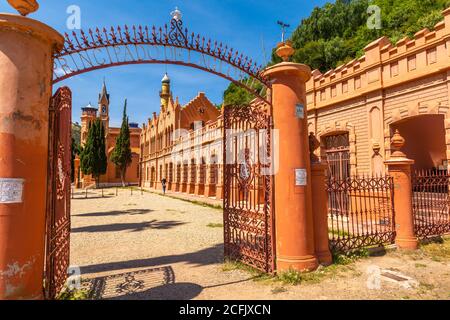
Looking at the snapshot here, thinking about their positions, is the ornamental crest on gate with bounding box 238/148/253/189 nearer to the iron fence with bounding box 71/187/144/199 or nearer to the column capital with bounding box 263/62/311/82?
the column capital with bounding box 263/62/311/82

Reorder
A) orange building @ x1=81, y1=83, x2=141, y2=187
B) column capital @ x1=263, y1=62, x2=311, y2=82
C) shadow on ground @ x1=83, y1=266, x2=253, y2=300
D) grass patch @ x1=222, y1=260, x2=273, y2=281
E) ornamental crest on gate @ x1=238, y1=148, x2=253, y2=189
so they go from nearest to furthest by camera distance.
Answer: shadow on ground @ x1=83, y1=266, x2=253, y2=300, grass patch @ x1=222, y1=260, x2=273, y2=281, column capital @ x1=263, y1=62, x2=311, y2=82, ornamental crest on gate @ x1=238, y1=148, x2=253, y2=189, orange building @ x1=81, y1=83, x2=141, y2=187

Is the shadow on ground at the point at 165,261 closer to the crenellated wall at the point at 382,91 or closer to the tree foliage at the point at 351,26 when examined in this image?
the crenellated wall at the point at 382,91

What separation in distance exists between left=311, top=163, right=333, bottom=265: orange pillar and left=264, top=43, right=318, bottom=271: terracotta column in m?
0.28

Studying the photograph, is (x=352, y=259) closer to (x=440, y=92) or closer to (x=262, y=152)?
(x=262, y=152)

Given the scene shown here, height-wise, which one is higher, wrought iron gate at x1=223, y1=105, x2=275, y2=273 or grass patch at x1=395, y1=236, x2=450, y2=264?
wrought iron gate at x1=223, y1=105, x2=275, y2=273

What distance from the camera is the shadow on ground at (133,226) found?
1097 cm

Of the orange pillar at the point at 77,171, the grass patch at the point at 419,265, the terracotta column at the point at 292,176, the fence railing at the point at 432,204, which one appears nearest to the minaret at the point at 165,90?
the orange pillar at the point at 77,171

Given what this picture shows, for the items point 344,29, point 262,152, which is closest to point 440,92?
point 262,152

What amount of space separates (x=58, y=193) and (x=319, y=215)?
4871 millimetres

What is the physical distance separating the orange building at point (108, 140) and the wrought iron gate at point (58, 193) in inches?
1906

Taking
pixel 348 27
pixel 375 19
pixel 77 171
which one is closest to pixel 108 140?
pixel 77 171

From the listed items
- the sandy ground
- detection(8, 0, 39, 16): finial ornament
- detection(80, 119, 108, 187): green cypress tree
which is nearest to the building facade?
the sandy ground

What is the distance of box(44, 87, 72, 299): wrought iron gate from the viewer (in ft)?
13.4
